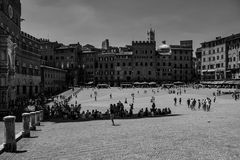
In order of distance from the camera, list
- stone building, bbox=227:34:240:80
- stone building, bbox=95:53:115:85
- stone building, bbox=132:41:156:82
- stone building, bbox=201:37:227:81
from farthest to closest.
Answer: stone building, bbox=95:53:115:85 → stone building, bbox=132:41:156:82 → stone building, bbox=201:37:227:81 → stone building, bbox=227:34:240:80

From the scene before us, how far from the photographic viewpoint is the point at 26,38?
64.6m

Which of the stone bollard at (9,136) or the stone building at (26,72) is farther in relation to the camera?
the stone building at (26,72)

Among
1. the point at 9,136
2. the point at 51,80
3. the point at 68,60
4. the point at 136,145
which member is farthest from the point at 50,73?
the point at 136,145

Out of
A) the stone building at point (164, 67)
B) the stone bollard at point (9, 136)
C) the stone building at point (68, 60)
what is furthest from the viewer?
the stone building at point (164, 67)

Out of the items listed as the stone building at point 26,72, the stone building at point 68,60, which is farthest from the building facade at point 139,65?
the stone building at point 26,72

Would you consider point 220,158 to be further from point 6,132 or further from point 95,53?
point 95,53

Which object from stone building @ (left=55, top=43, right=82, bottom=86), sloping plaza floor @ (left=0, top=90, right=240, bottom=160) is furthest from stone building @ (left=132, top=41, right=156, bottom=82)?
sloping plaza floor @ (left=0, top=90, right=240, bottom=160)

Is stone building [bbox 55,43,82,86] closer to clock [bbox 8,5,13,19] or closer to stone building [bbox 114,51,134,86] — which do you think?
stone building [bbox 114,51,134,86]

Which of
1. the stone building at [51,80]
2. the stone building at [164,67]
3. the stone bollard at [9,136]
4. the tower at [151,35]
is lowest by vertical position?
the stone bollard at [9,136]

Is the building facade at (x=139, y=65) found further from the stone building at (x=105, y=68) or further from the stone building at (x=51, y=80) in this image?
the stone building at (x=51, y=80)

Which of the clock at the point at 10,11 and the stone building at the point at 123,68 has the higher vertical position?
the clock at the point at 10,11

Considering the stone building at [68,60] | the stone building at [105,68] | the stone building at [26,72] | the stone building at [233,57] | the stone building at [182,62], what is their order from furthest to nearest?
the stone building at [182,62] < the stone building at [105,68] < the stone building at [68,60] < the stone building at [233,57] < the stone building at [26,72]

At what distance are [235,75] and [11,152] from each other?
275 feet

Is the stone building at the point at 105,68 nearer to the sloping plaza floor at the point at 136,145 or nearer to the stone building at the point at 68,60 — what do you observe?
the stone building at the point at 68,60
